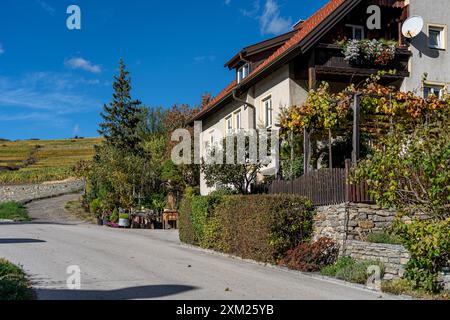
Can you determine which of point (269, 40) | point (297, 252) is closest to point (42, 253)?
point (297, 252)

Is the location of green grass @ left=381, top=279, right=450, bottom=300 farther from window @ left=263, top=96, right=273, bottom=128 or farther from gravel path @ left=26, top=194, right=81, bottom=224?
gravel path @ left=26, top=194, right=81, bottom=224

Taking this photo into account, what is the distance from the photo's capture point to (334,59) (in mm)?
21234

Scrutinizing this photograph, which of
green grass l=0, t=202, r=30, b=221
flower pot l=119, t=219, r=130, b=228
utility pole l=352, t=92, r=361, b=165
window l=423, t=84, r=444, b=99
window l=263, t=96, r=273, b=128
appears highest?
window l=423, t=84, r=444, b=99

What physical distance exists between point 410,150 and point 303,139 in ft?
27.0

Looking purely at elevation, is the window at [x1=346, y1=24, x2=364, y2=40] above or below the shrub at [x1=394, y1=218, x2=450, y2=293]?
above

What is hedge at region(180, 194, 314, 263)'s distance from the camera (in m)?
14.9

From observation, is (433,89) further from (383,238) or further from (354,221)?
(383,238)

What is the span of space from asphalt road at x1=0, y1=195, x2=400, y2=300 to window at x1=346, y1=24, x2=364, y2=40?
1055 cm

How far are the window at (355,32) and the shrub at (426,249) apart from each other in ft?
42.7

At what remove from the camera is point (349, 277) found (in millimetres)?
12438

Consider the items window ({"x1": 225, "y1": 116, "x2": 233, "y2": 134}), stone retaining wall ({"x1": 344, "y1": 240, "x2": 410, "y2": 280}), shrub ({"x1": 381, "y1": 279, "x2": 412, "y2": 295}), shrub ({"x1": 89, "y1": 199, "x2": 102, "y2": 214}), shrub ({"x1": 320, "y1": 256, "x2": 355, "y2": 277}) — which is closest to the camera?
shrub ({"x1": 381, "y1": 279, "x2": 412, "y2": 295})

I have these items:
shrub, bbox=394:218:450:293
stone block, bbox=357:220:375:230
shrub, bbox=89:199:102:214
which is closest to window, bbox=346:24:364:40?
stone block, bbox=357:220:375:230

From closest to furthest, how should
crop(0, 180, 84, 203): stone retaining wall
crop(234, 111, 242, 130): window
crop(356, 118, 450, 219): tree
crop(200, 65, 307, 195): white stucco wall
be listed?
crop(356, 118, 450, 219): tree → crop(200, 65, 307, 195): white stucco wall → crop(234, 111, 242, 130): window → crop(0, 180, 84, 203): stone retaining wall
